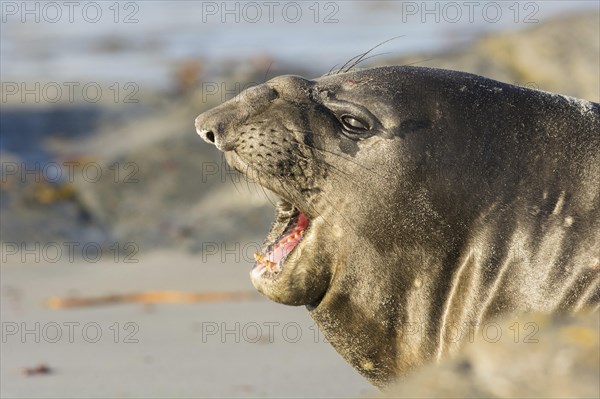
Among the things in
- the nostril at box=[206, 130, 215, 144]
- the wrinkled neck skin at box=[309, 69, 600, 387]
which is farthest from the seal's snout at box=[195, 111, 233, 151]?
the wrinkled neck skin at box=[309, 69, 600, 387]

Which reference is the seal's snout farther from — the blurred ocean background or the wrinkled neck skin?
the blurred ocean background

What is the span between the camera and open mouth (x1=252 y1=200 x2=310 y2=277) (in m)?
5.50

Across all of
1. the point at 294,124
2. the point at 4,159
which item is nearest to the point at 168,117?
the point at 4,159

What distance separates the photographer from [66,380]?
703 cm

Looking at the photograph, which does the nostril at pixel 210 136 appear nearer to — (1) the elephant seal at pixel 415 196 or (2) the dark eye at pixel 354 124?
(1) the elephant seal at pixel 415 196

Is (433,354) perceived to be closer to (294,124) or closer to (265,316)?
(294,124)

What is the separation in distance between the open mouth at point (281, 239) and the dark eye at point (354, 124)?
0.42 m

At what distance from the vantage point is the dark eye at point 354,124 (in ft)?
17.6

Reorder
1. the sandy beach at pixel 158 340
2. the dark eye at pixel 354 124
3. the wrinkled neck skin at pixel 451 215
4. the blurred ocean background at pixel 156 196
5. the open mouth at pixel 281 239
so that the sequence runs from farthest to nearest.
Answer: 1. the blurred ocean background at pixel 156 196
2. the sandy beach at pixel 158 340
3. the open mouth at pixel 281 239
4. the dark eye at pixel 354 124
5. the wrinkled neck skin at pixel 451 215

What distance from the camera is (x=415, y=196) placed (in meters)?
5.29

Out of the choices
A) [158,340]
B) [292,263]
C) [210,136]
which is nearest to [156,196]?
[158,340]

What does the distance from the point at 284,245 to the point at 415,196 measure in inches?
24.0

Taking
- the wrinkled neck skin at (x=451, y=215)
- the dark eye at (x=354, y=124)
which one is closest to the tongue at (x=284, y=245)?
the wrinkled neck skin at (x=451, y=215)

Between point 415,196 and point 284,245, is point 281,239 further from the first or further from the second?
point 415,196
